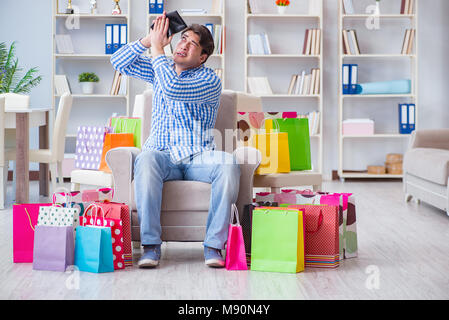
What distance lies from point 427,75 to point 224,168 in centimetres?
453

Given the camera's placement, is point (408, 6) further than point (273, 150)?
Yes

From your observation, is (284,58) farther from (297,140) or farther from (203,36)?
(203,36)

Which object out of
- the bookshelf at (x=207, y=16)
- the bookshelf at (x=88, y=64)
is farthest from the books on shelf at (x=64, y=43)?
the bookshelf at (x=207, y=16)

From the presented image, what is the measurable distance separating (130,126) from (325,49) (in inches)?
127

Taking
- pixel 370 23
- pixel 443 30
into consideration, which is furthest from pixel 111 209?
pixel 443 30

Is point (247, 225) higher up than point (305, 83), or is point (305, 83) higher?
point (305, 83)

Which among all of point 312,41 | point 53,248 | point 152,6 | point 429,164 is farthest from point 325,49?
point 53,248

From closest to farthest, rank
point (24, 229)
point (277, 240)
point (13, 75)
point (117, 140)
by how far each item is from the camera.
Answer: point (277, 240), point (24, 229), point (117, 140), point (13, 75)

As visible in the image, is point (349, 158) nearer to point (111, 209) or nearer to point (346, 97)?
point (346, 97)

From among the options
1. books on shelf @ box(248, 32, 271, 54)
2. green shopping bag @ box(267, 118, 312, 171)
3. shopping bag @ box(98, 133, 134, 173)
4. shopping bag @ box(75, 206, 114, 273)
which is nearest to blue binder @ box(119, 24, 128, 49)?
books on shelf @ box(248, 32, 271, 54)

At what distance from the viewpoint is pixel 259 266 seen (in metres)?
2.59

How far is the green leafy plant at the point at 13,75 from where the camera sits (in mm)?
6070

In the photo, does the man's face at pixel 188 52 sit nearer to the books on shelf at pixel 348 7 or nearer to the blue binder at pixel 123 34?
the blue binder at pixel 123 34

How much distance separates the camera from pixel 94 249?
8.25 ft
